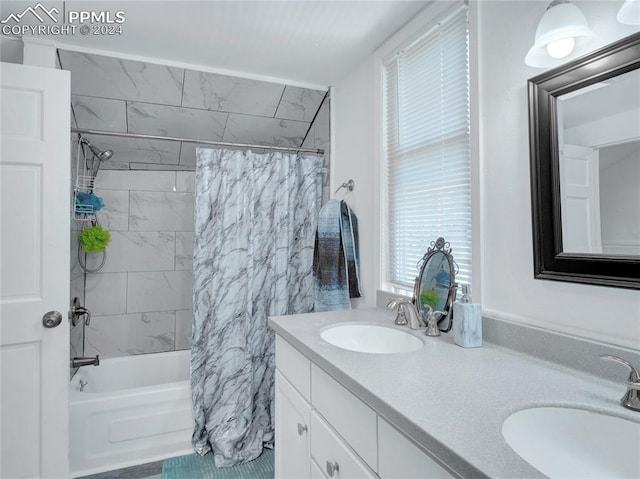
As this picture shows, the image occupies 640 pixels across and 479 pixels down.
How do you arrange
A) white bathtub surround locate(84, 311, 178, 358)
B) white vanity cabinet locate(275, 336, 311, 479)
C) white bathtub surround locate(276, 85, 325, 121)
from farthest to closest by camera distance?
white bathtub surround locate(84, 311, 178, 358) → white bathtub surround locate(276, 85, 325, 121) → white vanity cabinet locate(275, 336, 311, 479)

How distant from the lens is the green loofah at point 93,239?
2516 mm

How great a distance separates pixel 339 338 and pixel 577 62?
1232 mm

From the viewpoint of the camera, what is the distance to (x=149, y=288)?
2957 millimetres

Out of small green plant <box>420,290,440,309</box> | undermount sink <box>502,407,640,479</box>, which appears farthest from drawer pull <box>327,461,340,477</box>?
small green plant <box>420,290,440,309</box>

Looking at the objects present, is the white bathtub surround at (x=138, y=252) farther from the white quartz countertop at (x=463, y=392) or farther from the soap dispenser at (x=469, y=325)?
the soap dispenser at (x=469, y=325)

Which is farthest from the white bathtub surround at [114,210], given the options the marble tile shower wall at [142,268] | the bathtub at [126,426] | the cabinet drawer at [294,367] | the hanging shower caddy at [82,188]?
the cabinet drawer at [294,367]

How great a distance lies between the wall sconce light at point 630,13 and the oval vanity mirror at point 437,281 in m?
0.86

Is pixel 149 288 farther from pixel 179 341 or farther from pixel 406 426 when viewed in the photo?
pixel 406 426

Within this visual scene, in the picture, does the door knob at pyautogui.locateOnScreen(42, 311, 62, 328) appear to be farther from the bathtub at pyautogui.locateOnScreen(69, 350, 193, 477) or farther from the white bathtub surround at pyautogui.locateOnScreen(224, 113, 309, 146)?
the white bathtub surround at pyautogui.locateOnScreen(224, 113, 309, 146)

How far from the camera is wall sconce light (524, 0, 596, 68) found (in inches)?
38.2

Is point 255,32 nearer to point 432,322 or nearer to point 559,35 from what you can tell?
point 559,35

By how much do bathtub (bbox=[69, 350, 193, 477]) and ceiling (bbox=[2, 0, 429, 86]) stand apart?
1.91 m

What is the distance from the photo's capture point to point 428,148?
65.8 inches

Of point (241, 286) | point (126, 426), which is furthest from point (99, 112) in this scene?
point (126, 426)
